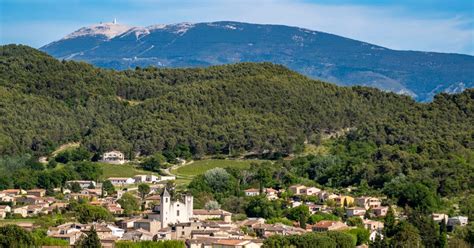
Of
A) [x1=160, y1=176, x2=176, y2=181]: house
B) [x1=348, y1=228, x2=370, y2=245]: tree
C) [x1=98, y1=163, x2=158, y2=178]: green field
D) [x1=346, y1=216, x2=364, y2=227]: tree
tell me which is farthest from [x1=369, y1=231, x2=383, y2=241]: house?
[x1=98, y1=163, x2=158, y2=178]: green field

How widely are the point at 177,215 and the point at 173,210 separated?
13.3 inches

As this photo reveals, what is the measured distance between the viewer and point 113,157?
8988cm

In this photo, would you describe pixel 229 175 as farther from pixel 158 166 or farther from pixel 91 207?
pixel 91 207

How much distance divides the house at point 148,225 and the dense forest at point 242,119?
20.6 m

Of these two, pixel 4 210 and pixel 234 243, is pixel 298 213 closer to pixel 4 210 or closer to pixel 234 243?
pixel 234 243

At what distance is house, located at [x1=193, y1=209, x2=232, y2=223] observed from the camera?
63.3 metres

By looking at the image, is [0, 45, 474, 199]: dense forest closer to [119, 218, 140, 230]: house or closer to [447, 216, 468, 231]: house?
[447, 216, 468, 231]: house

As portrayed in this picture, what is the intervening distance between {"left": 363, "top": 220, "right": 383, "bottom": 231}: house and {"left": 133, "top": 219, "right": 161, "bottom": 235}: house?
1159 centimetres

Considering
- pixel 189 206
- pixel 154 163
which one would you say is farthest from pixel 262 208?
pixel 154 163

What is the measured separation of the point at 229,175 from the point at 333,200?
900 centimetres

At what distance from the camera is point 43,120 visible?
9600cm

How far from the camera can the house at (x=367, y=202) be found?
69.9 metres

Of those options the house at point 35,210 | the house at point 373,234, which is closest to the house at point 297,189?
the house at point 373,234

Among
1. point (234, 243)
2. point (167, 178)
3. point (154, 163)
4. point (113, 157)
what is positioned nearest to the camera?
point (234, 243)
